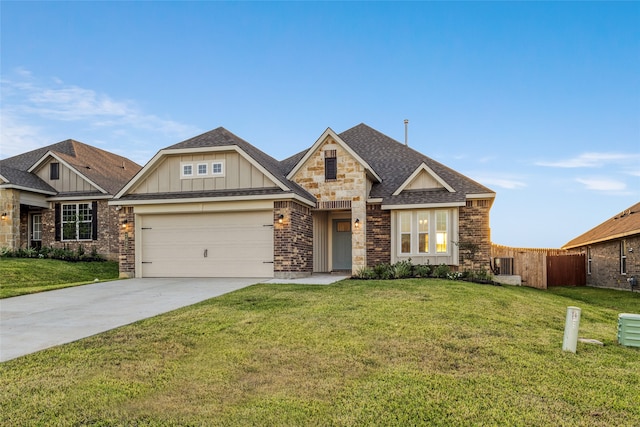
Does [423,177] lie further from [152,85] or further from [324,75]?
[152,85]

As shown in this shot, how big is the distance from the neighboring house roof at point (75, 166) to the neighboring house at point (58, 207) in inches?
2.0

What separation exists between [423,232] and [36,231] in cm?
1914

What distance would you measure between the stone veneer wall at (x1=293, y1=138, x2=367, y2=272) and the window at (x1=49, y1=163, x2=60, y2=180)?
527 inches

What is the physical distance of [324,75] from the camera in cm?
1952

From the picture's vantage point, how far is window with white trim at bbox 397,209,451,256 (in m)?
16.5

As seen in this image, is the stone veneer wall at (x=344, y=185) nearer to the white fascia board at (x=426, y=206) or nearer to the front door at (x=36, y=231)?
the white fascia board at (x=426, y=206)

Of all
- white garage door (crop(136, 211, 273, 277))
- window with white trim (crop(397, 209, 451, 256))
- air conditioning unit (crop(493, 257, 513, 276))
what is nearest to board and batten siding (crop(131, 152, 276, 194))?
white garage door (crop(136, 211, 273, 277))

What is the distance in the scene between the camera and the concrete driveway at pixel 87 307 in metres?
7.47

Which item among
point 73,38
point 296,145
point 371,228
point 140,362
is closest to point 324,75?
point 296,145

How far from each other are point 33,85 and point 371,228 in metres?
14.0

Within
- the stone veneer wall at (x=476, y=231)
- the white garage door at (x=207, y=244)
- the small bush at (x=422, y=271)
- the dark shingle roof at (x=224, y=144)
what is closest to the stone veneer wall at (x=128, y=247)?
the white garage door at (x=207, y=244)

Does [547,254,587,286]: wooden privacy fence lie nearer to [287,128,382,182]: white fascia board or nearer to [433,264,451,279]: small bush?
[433,264,451,279]: small bush

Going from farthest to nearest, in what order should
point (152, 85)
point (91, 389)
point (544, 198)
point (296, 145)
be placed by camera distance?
point (296, 145) < point (544, 198) < point (152, 85) < point (91, 389)

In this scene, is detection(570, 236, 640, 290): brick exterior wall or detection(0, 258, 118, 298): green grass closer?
detection(0, 258, 118, 298): green grass
